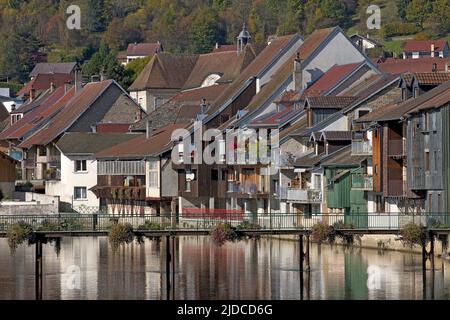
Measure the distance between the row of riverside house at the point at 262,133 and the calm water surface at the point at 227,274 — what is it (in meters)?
3.05

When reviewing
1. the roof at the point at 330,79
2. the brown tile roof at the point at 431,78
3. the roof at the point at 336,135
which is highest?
the roof at the point at 330,79

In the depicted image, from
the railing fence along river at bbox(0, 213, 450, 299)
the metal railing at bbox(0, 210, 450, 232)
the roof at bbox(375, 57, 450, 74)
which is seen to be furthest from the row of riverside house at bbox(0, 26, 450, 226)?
the roof at bbox(375, 57, 450, 74)

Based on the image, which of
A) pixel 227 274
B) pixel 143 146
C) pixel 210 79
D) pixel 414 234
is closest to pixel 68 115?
pixel 210 79

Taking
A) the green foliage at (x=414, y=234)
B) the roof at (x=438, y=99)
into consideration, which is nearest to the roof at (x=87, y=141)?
the roof at (x=438, y=99)

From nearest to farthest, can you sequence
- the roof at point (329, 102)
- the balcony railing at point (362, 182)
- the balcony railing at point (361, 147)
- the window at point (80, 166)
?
the balcony railing at point (362, 182) < the balcony railing at point (361, 147) < the roof at point (329, 102) < the window at point (80, 166)

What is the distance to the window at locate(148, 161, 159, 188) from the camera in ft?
411

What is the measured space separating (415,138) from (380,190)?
5517 mm

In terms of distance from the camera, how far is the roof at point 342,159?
328ft

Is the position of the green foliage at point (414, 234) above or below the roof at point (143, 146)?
below

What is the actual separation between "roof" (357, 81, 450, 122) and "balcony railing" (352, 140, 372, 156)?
1322mm

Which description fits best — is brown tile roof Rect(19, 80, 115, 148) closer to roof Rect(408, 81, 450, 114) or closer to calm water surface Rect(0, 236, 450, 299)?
calm water surface Rect(0, 236, 450, 299)

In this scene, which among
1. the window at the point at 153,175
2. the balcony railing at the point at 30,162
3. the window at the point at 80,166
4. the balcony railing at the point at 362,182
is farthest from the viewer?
the balcony railing at the point at 30,162

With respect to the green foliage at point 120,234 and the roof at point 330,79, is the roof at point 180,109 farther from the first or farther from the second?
the green foliage at point 120,234
